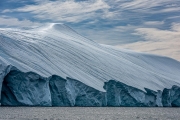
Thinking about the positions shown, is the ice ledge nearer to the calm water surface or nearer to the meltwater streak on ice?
the meltwater streak on ice

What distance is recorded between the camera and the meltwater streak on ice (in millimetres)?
38625

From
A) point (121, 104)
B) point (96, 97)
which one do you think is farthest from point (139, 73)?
point (96, 97)

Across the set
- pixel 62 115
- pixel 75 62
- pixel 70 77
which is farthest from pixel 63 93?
pixel 75 62

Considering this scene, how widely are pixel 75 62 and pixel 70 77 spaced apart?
8084 millimetres

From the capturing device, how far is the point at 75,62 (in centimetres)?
4669

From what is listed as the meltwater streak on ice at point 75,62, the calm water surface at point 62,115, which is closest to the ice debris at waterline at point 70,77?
the meltwater streak on ice at point 75,62

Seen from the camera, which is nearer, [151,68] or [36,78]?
[36,78]

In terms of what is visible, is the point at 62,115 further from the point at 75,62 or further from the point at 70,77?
the point at 75,62

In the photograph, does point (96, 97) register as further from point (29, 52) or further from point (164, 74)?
point (164, 74)

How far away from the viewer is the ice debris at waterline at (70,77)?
33.5 m

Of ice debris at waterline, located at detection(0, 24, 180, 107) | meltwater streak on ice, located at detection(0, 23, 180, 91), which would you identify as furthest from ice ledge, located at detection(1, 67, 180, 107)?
meltwater streak on ice, located at detection(0, 23, 180, 91)

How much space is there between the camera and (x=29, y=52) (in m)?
41.8

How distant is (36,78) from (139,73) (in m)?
21.4

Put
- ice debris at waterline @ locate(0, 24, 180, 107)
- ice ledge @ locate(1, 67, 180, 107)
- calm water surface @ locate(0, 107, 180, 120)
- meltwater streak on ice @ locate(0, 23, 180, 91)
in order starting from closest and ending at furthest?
calm water surface @ locate(0, 107, 180, 120)
ice ledge @ locate(1, 67, 180, 107)
ice debris at waterline @ locate(0, 24, 180, 107)
meltwater streak on ice @ locate(0, 23, 180, 91)
